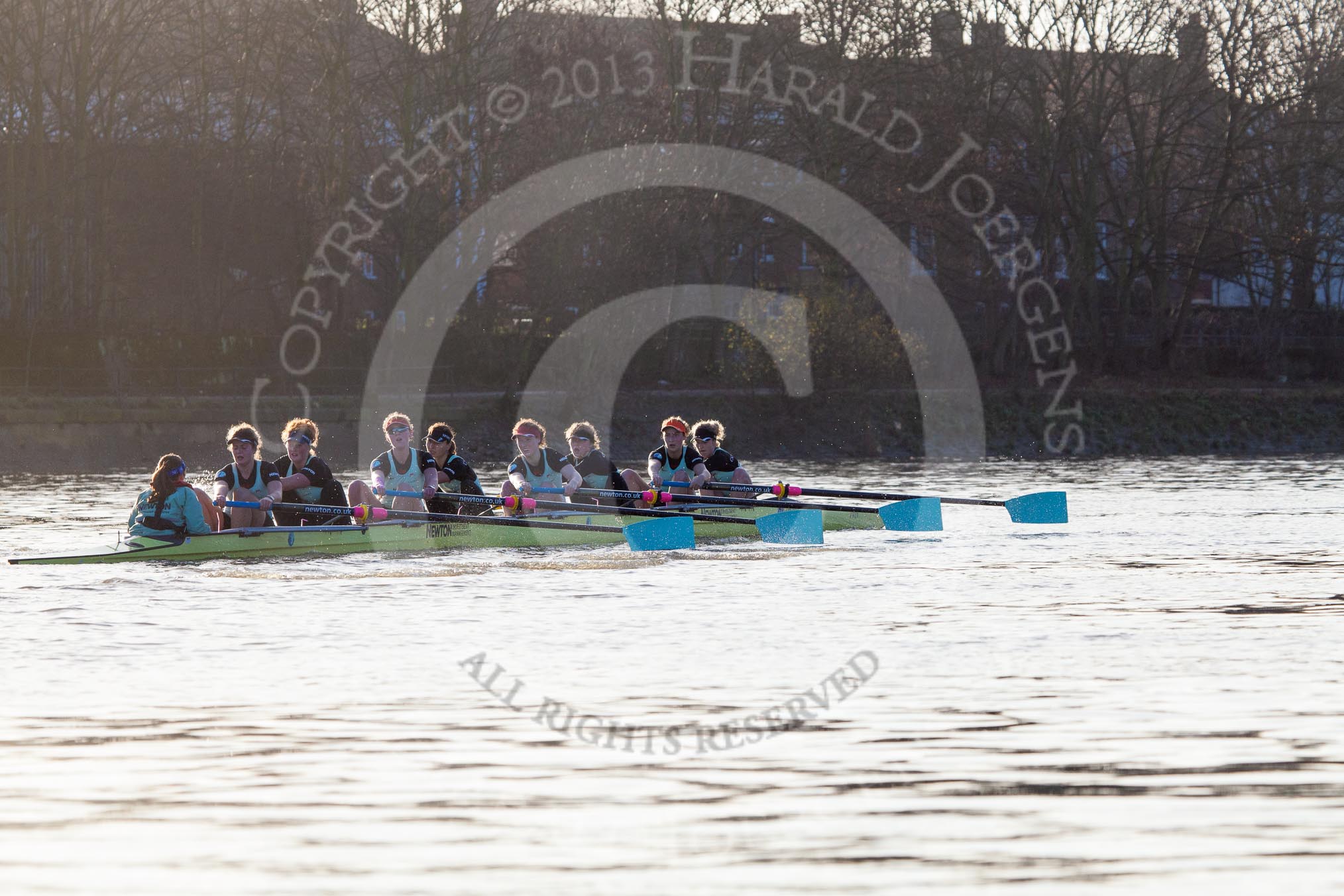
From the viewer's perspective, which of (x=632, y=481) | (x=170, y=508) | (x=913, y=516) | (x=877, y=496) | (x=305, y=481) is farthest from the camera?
(x=877, y=496)

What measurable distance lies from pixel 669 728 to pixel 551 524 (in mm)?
8662

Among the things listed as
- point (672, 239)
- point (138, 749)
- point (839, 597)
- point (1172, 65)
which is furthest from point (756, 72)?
point (138, 749)

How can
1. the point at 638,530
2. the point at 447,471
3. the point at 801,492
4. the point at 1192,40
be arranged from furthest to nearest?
1. the point at 1192,40
2. the point at 801,492
3. the point at 447,471
4. the point at 638,530

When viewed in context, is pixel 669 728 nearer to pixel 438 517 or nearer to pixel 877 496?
pixel 438 517

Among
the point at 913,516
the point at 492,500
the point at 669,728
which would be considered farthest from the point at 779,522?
the point at 669,728

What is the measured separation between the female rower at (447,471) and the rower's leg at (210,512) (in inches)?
83.7

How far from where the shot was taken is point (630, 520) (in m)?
16.8

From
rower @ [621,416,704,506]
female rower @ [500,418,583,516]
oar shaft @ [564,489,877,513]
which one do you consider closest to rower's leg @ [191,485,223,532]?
female rower @ [500,418,583,516]

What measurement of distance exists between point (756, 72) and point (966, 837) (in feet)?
108

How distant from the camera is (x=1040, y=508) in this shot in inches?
758

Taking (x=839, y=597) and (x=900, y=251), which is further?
(x=900, y=251)

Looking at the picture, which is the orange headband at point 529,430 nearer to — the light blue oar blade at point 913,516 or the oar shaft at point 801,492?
the oar shaft at point 801,492

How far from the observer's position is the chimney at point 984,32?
129 ft

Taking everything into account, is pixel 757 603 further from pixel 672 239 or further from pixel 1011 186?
pixel 1011 186
